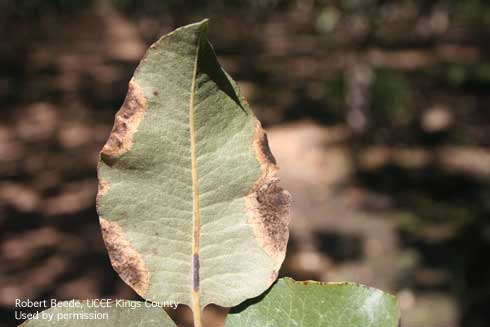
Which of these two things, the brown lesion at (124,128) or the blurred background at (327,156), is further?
the blurred background at (327,156)

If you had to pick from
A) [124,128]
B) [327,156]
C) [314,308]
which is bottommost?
[327,156]

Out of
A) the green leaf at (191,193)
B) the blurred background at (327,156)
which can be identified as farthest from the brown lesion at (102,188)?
the blurred background at (327,156)

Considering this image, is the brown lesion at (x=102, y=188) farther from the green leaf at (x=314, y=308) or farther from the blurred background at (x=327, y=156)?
the blurred background at (x=327, y=156)

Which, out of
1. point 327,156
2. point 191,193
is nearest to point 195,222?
point 191,193

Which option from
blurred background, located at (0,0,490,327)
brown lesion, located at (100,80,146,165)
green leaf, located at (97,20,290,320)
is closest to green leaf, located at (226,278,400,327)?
green leaf, located at (97,20,290,320)

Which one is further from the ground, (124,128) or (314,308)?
(124,128)

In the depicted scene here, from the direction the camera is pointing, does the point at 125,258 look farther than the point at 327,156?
No

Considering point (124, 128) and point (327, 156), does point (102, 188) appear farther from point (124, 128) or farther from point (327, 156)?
point (327, 156)
